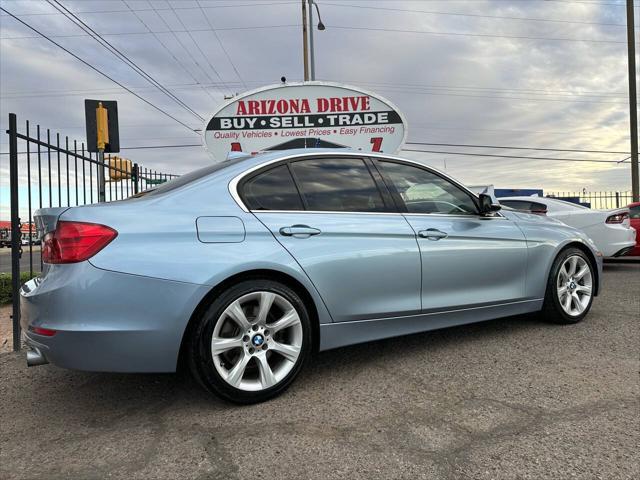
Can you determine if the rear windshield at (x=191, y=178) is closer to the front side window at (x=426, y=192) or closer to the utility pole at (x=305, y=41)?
the front side window at (x=426, y=192)

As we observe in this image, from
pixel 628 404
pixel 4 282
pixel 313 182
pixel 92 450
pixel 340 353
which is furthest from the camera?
pixel 4 282

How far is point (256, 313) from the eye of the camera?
2820 millimetres

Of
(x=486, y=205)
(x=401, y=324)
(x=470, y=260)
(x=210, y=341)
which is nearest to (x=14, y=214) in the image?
(x=210, y=341)

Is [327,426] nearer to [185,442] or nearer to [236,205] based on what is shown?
[185,442]

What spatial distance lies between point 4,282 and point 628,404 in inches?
282

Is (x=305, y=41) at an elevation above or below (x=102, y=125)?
above

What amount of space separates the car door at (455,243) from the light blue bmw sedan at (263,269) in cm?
1

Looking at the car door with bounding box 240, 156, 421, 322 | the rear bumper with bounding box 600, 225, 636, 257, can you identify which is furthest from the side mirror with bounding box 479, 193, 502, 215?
the rear bumper with bounding box 600, 225, 636, 257

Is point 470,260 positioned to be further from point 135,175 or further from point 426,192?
point 135,175

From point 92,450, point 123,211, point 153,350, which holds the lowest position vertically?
point 92,450

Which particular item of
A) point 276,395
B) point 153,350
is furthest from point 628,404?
point 153,350

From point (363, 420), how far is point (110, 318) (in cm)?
147

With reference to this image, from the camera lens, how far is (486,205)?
3973mm

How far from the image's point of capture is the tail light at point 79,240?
249cm
